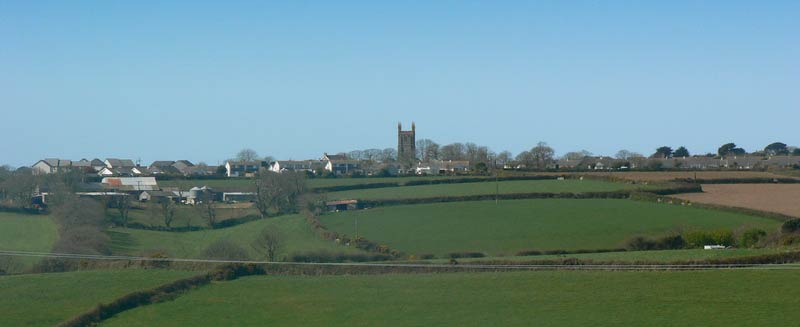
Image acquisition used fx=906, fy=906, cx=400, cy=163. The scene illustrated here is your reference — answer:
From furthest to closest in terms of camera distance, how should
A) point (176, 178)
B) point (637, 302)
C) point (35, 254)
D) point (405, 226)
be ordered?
point (176, 178) < point (405, 226) < point (35, 254) < point (637, 302)

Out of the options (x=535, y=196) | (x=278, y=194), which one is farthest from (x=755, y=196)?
(x=278, y=194)

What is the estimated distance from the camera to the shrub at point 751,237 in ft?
115

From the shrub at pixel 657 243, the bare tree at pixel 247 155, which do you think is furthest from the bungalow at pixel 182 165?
the shrub at pixel 657 243

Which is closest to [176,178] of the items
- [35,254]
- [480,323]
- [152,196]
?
[152,196]

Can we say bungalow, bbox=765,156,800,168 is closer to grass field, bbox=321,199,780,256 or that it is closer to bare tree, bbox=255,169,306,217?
grass field, bbox=321,199,780,256

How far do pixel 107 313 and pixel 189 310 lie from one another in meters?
2.02

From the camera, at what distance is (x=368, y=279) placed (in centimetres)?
2697

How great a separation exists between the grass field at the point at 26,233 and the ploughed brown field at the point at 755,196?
32.0 metres

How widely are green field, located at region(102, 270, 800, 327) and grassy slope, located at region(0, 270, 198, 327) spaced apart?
151 cm

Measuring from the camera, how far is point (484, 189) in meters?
55.6

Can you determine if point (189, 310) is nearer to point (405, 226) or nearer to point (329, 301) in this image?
point (329, 301)

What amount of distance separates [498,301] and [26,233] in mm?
27962

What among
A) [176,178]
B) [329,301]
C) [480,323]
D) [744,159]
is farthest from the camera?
[744,159]

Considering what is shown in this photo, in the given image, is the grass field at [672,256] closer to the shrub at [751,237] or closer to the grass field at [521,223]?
the grass field at [521,223]
